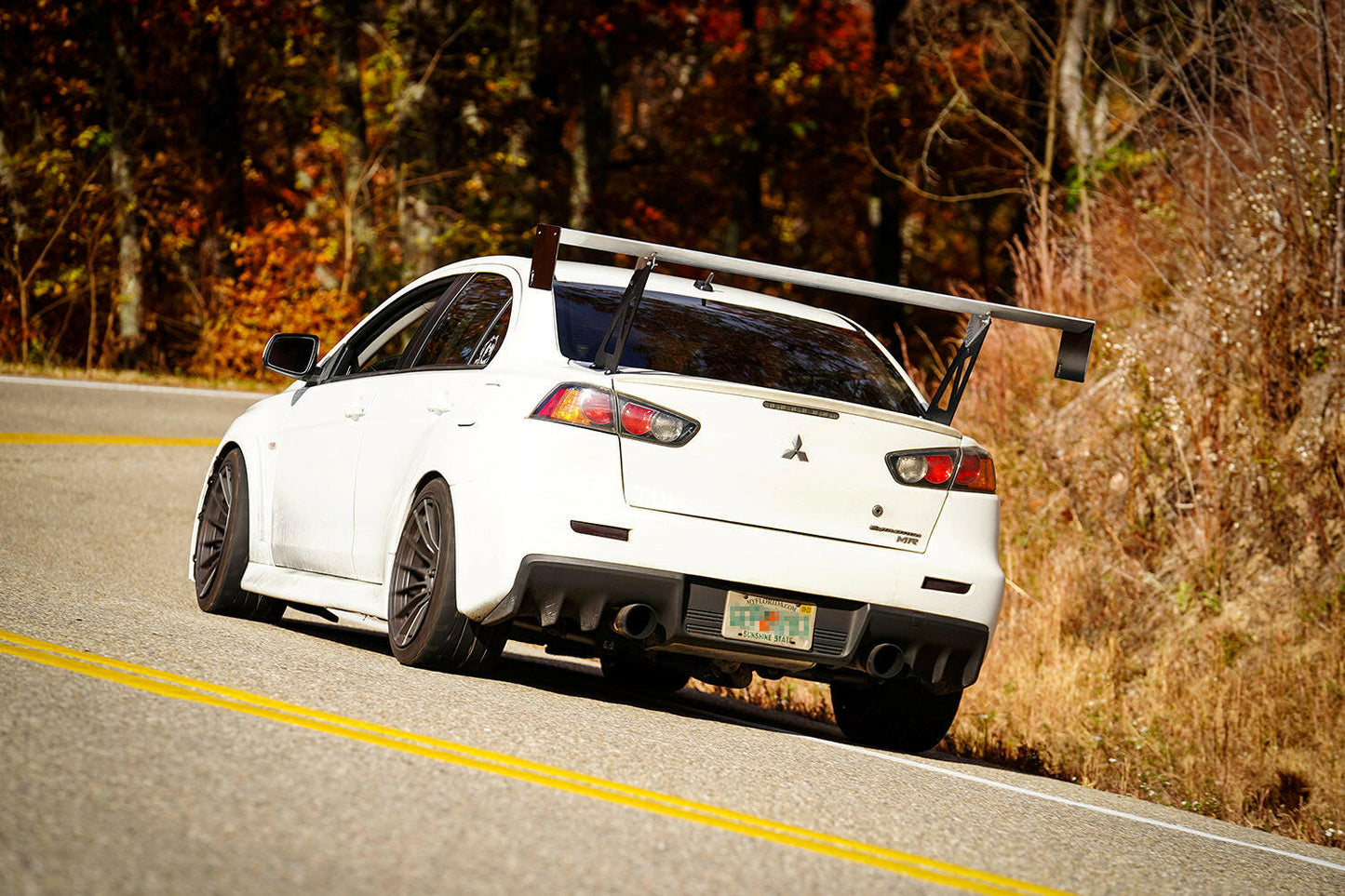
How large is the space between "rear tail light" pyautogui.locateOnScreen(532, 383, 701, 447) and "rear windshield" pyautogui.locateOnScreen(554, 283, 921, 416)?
0.85 ft

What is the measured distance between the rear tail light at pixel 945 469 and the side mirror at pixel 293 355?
10.5 ft

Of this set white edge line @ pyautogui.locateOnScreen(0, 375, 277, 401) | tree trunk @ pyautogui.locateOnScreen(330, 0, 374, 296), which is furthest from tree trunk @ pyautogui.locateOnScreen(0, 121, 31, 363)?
tree trunk @ pyautogui.locateOnScreen(330, 0, 374, 296)

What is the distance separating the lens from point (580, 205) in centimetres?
3872

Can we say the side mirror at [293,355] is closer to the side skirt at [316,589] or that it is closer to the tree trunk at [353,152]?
the side skirt at [316,589]

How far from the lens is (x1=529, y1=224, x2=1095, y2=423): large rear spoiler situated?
623 cm

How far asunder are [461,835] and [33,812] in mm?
1022

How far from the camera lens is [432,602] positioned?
668cm

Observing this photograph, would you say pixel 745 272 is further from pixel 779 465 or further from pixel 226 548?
Result: pixel 226 548

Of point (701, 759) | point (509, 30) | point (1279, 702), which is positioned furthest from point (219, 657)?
point (509, 30)

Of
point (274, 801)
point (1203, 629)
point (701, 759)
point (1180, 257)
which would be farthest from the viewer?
point (1180, 257)

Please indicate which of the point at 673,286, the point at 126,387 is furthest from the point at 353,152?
the point at 673,286

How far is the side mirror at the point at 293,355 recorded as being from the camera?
844 centimetres

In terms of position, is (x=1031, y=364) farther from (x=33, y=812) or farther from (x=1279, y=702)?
(x=33, y=812)

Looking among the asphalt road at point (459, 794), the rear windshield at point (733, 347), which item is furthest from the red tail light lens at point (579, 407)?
the asphalt road at point (459, 794)
